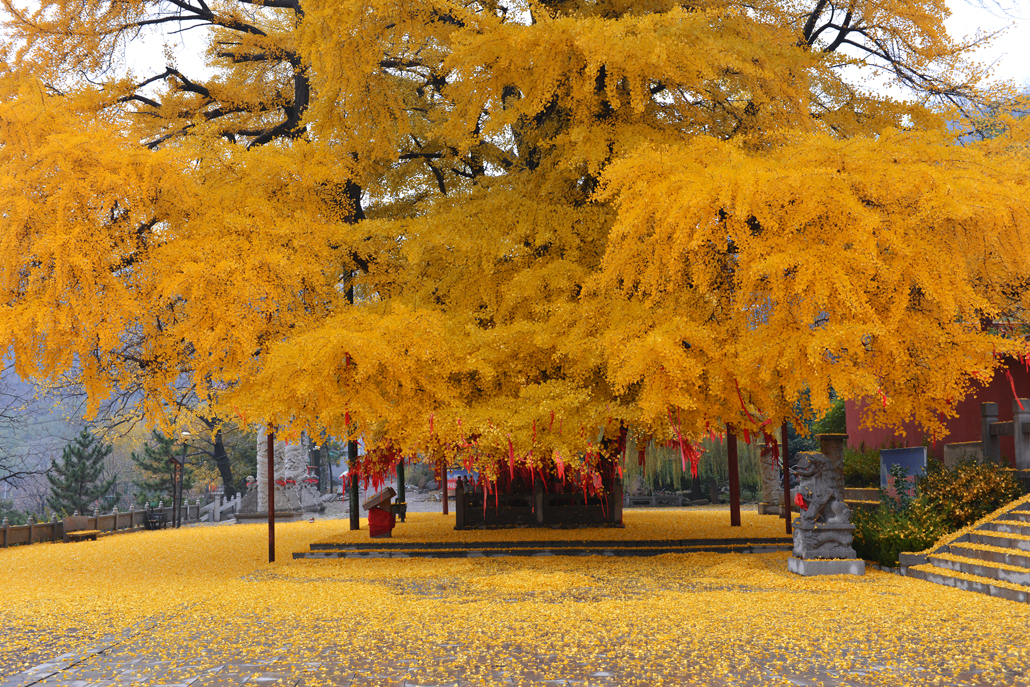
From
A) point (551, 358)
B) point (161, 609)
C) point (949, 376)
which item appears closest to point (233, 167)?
point (551, 358)

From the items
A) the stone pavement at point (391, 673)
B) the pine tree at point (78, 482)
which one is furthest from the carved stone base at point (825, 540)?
the pine tree at point (78, 482)

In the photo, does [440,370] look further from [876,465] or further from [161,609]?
[876,465]

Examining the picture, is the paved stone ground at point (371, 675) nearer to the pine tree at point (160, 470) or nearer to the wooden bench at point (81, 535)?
the wooden bench at point (81, 535)

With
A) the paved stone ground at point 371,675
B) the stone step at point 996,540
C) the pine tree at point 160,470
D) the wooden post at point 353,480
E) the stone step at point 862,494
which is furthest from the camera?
the pine tree at point 160,470

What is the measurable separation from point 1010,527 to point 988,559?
0.97 m

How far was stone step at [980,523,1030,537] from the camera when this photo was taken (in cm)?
1195

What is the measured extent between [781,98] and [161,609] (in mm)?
13679

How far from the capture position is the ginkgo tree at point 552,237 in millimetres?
12070

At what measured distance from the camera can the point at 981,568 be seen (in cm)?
1135

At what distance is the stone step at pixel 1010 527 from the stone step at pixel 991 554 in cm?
41

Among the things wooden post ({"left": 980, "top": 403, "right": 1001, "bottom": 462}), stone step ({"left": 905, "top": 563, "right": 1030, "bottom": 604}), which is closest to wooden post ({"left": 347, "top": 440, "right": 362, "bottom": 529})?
stone step ({"left": 905, "top": 563, "right": 1030, "bottom": 604})

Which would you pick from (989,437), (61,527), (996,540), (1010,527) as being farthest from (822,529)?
(61,527)

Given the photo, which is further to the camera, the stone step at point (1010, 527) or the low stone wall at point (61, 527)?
the low stone wall at point (61, 527)

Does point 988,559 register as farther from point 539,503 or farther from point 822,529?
point 539,503
